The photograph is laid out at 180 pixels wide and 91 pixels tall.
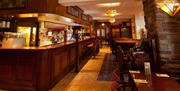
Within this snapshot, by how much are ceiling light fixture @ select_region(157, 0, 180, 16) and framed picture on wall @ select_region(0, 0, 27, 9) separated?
3573mm

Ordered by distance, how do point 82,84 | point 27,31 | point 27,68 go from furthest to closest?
point 27,31, point 82,84, point 27,68

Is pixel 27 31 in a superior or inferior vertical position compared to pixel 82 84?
superior

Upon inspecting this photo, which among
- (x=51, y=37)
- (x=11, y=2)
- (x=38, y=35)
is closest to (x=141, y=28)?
(x=51, y=37)

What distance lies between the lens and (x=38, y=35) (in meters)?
4.41

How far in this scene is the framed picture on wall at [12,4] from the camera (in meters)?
3.94

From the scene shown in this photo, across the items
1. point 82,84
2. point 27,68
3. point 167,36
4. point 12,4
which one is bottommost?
point 82,84

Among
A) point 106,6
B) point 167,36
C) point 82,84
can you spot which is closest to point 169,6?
point 167,36

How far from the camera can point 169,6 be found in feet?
10.3

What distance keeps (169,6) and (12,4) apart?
13.8ft

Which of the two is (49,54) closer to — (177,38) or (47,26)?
(47,26)

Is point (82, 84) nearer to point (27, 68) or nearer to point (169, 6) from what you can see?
point (27, 68)

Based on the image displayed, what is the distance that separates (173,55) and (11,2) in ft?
15.1

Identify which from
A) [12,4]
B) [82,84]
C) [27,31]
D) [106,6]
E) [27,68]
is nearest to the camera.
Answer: [27,68]

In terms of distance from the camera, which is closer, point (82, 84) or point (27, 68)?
point (27, 68)
